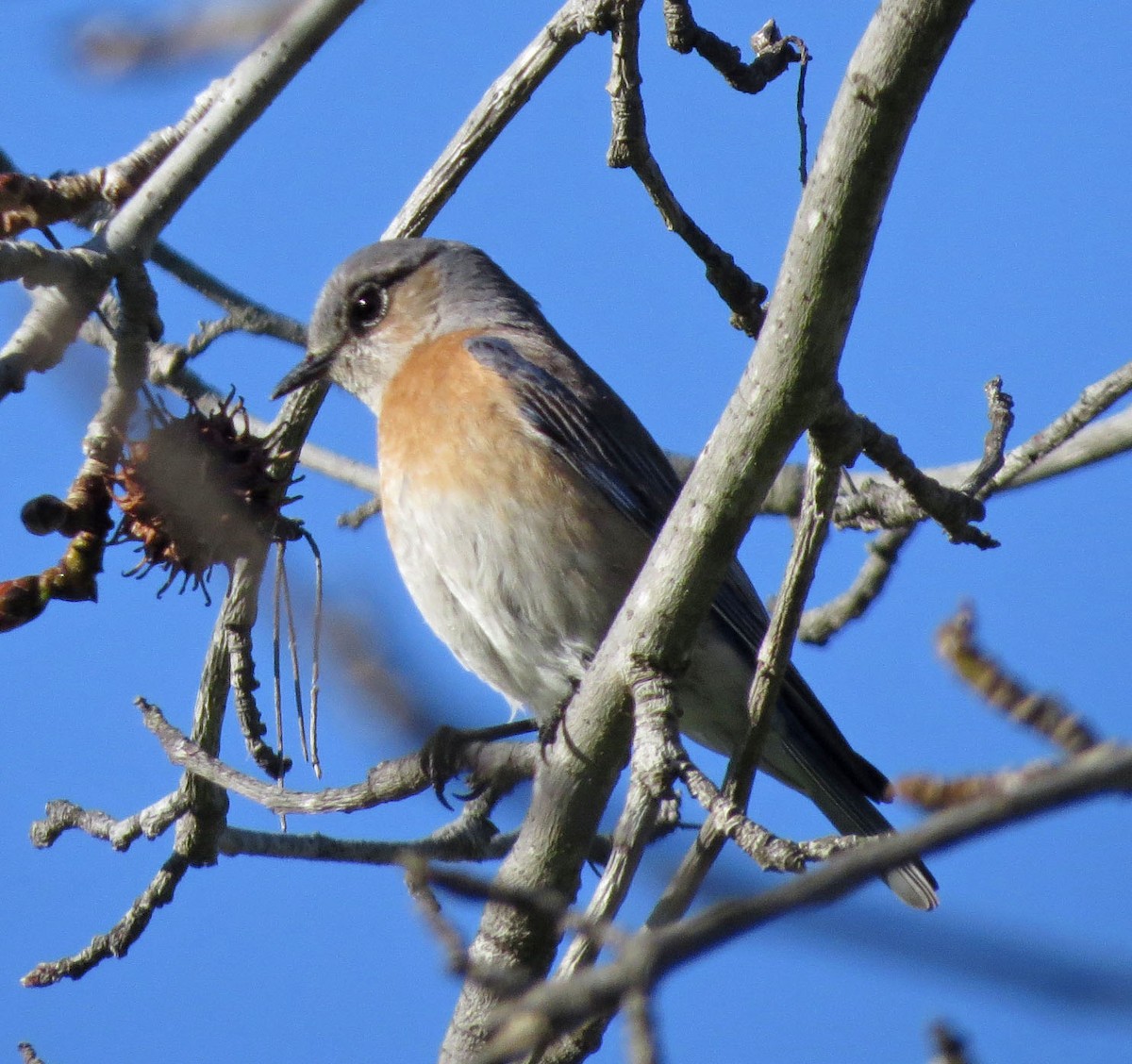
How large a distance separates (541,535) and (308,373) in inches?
51.2

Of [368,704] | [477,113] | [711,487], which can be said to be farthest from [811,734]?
[368,704]

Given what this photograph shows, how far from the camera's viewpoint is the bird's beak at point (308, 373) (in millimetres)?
4969

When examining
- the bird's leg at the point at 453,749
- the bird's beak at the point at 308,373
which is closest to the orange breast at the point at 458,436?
the bird's beak at the point at 308,373

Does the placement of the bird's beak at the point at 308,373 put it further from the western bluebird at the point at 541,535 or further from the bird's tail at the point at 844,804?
the bird's tail at the point at 844,804

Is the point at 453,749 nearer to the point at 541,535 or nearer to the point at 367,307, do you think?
the point at 541,535

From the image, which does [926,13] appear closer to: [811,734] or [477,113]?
[477,113]

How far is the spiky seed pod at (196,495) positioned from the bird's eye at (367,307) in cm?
206

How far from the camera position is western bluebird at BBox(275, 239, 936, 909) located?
4.30 meters

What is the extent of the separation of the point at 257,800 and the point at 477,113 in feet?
6.55

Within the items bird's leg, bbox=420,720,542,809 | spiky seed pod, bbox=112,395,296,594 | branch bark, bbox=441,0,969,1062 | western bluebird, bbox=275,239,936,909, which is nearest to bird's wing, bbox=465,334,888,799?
western bluebird, bbox=275,239,936,909

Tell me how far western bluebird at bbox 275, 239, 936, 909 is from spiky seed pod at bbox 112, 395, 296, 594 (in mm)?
1107

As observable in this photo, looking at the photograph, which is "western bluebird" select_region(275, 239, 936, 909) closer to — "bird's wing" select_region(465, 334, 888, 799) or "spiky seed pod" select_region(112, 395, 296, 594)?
"bird's wing" select_region(465, 334, 888, 799)

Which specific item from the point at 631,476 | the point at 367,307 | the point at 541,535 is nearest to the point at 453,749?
the point at 541,535

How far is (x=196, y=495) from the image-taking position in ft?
10.3
